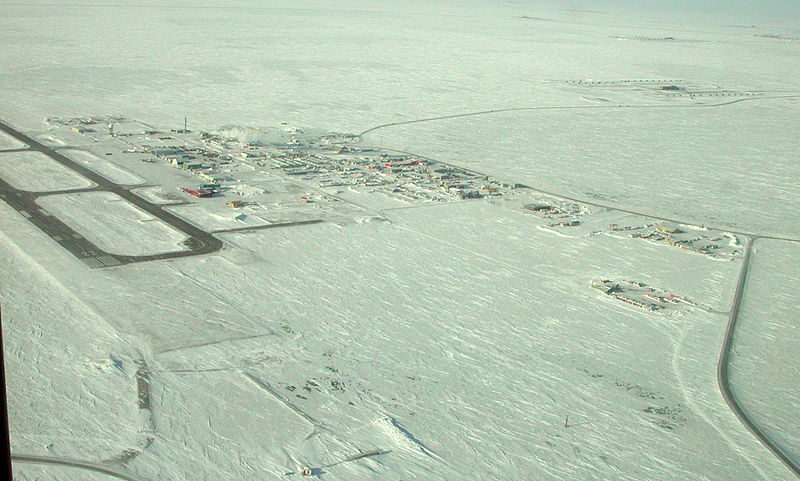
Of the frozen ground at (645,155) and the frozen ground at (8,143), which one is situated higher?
the frozen ground at (645,155)

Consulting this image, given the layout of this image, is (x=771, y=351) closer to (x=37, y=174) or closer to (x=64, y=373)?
(x=64, y=373)

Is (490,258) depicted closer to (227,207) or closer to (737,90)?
(227,207)

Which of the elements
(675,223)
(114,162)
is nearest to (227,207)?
(114,162)

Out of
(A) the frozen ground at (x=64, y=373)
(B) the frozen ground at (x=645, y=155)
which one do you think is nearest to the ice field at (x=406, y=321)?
(A) the frozen ground at (x=64, y=373)

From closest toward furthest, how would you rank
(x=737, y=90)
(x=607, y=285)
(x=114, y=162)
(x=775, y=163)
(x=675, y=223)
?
1. (x=607, y=285)
2. (x=675, y=223)
3. (x=114, y=162)
4. (x=775, y=163)
5. (x=737, y=90)

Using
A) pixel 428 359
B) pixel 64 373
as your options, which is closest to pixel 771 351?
pixel 428 359

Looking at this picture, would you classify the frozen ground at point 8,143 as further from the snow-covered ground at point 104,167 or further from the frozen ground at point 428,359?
the frozen ground at point 428,359

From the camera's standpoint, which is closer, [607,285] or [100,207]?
[607,285]
